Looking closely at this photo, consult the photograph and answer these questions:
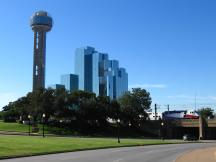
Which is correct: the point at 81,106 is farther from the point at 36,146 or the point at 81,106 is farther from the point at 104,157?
the point at 104,157

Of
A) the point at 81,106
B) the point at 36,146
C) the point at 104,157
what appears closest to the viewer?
the point at 104,157

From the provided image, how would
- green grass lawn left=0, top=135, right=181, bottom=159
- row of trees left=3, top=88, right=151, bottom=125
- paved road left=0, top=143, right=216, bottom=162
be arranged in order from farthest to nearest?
1. row of trees left=3, top=88, right=151, bottom=125
2. green grass lawn left=0, top=135, right=181, bottom=159
3. paved road left=0, top=143, right=216, bottom=162

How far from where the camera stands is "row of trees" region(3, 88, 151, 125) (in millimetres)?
123812

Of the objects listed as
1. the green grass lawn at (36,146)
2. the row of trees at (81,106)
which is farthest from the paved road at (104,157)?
the row of trees at (81,106)

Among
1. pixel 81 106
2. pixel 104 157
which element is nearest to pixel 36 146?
pixel 104 157

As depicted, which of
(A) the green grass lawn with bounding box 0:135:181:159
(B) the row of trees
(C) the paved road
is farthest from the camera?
(B) the row of trees

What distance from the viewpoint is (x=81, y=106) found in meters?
130

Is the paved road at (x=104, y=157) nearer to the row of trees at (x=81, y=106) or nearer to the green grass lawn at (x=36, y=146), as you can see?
the green grass lawn at (x=36, y=146)

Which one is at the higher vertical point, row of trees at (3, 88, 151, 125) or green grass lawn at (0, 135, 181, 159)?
row of trees at (3, 88, 151, 125)

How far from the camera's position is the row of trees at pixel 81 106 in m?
124

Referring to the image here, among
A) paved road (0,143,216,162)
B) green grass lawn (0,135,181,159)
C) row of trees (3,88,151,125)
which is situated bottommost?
paved road (0,143,216,162)

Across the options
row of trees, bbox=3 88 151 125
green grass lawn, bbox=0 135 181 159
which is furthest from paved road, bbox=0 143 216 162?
row of trees, bbox=3 88 151 125

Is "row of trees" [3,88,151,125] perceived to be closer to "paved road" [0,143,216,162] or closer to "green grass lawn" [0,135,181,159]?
"green grass lawn" [0,135,181,159]

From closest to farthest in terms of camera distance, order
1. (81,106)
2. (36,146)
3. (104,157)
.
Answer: (104,157) < (36,146) < (81,106)
